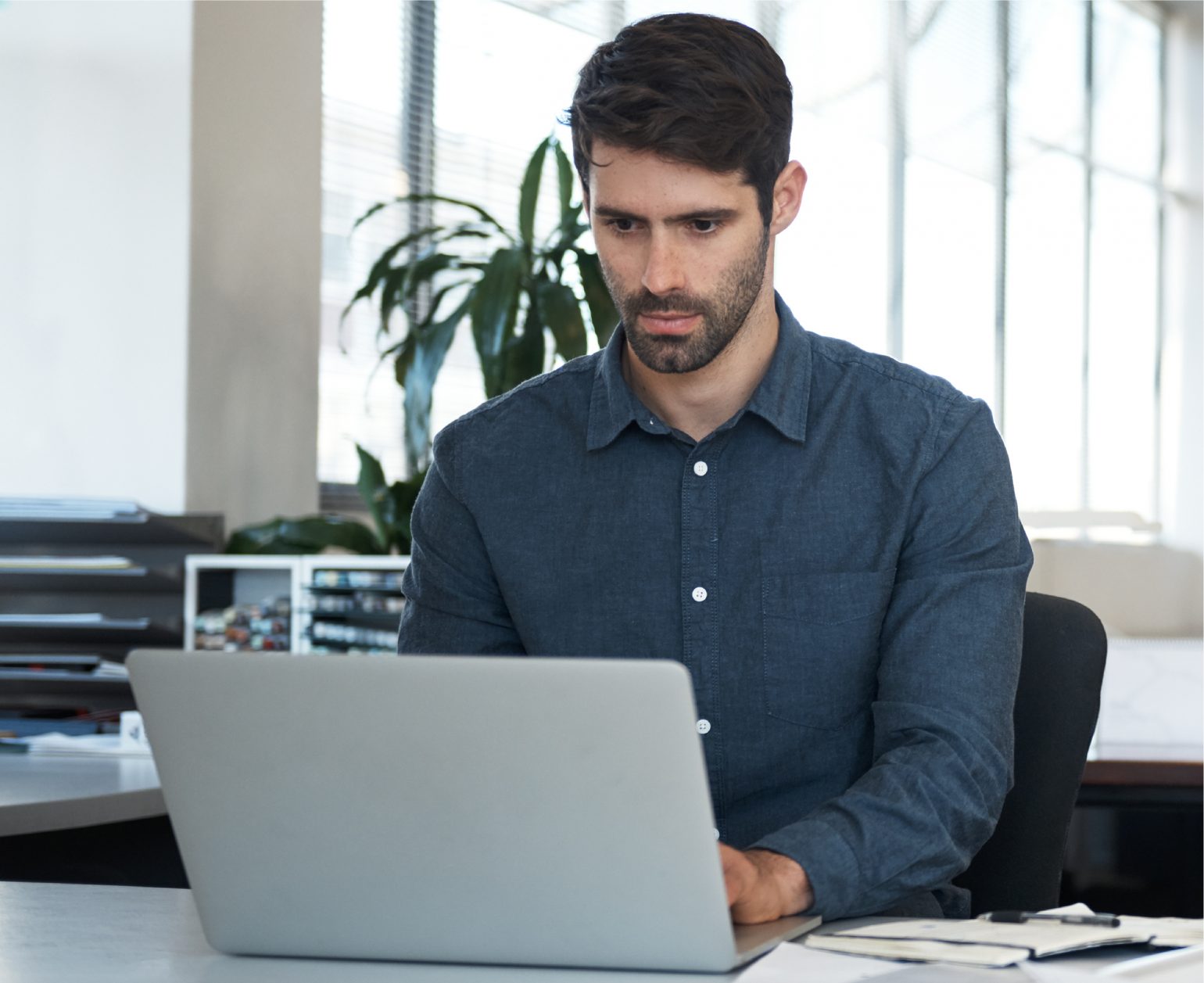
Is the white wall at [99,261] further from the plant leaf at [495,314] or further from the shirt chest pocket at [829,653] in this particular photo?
the shirt chest pocket at [829,653]

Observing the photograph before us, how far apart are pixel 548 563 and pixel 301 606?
4.35ft

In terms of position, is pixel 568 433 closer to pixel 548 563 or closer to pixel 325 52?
pixel 548 563

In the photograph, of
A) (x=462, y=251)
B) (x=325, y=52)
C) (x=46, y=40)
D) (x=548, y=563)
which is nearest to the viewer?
(x=548, y=563)

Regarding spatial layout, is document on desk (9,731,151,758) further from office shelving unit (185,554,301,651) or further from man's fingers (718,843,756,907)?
man's fingers (718,843,756,907)

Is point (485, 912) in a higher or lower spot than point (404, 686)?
lower

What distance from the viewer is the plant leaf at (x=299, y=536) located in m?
2.81

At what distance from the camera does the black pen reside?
934 mm

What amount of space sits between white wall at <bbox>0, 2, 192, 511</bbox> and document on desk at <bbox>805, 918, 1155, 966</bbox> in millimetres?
2175

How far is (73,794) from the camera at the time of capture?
1.66 m

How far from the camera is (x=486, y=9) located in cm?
424

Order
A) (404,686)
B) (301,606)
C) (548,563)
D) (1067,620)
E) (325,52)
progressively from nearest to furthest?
(404,686) < (1067,620) < (548,563) < (301,606) < (325,52)

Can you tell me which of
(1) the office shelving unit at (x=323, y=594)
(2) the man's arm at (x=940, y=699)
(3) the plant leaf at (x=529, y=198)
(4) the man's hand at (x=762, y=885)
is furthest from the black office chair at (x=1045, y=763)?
(3) the plant leaf at (x=529, y=198)

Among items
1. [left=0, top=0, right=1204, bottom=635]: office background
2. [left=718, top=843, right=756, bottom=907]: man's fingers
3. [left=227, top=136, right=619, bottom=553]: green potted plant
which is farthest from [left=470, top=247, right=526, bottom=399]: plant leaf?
[left=718, top=843, right=756, bottom=907]: man's fingers

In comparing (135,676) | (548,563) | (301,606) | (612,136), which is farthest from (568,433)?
(301,606)
